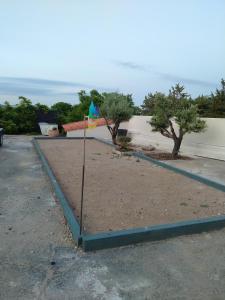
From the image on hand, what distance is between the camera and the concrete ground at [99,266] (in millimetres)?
2982

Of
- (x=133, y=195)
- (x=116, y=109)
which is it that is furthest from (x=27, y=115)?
(x=133, y=195)

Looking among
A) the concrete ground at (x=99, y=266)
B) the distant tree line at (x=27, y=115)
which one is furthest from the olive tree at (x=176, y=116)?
the distant tree line at (x=27, y=115)

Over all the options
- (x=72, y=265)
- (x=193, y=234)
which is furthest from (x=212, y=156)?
(x=72, y=265)

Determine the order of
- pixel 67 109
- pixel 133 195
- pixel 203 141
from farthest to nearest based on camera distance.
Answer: pixel 67 109 → pixel 203 141 → pixel 133 195

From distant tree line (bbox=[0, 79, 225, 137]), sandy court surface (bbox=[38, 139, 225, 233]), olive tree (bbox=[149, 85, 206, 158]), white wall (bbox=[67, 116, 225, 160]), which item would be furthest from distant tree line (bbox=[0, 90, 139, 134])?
sandy court surface (bbox=[38, 139, 225, 233])

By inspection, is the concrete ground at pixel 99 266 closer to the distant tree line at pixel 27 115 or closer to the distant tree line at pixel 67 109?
the distant tree line at pixel 67 109

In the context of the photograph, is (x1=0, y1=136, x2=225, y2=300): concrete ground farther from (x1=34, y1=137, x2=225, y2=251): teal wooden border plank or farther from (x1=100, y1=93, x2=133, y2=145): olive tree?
(x1=100, y1=93, x2=133, y2=145): olive tree

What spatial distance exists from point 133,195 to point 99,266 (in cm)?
272

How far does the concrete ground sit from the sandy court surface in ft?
1.96

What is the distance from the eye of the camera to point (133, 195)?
6098mm

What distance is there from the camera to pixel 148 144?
15.6m

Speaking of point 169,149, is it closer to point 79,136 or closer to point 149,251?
point 79,136

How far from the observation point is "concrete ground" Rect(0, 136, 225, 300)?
2982mm

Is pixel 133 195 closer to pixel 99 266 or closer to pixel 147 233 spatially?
pixel 147 233
